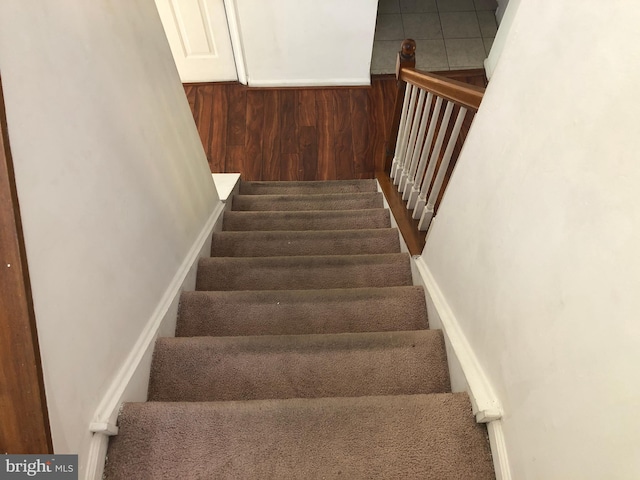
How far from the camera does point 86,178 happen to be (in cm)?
100

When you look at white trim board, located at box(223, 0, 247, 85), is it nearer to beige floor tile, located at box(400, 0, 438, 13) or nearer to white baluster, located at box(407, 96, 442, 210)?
beige floor tile, located at box(400, 0, 438, 13)

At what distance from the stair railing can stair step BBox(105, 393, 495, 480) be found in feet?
2.75

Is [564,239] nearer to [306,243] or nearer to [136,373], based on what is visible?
[136,373]

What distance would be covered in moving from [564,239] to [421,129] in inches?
47.8

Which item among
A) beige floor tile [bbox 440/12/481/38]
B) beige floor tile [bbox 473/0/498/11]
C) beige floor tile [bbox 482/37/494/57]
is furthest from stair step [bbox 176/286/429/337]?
beige floor tile [bbox 473/0/498/11]

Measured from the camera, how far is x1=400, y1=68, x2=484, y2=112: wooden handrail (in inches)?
46.2

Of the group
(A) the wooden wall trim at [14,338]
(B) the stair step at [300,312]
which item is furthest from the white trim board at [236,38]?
(A) the wooden wall trim at [14,338]

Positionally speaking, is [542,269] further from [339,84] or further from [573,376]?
[339,84]

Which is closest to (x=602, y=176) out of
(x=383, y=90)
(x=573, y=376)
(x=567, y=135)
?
(x=567, y=135)

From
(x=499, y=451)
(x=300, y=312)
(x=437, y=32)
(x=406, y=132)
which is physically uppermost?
(x=437, y=32)

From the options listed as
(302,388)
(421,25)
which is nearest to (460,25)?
(421,25)

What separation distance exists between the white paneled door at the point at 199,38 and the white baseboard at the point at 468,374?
8.98 ft

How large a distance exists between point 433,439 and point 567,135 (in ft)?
2.41

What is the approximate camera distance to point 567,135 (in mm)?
710
